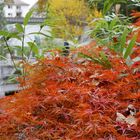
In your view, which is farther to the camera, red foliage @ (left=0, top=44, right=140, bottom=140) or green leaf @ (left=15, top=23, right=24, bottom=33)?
green leaf @ (left=15, top=23, right=24, bottom=33)

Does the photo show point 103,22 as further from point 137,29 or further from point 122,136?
point 122,136

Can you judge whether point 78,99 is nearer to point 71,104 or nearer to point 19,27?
point 71,104

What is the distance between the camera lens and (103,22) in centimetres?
162

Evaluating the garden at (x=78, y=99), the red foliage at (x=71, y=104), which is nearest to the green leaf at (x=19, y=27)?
the garden at (x=78, y=99)

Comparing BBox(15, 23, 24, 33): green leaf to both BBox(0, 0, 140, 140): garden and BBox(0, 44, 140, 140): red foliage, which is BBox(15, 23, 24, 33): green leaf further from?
BBox(0, 44, 140, 140): red foliage

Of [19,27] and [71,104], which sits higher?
[19,27]

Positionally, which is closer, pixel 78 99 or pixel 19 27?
pixel 78 99

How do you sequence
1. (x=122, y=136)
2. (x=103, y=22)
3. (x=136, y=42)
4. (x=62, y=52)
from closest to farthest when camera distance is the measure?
1. (x=122, y=136)
2. (x=136, y=42)
3. (x=62, y=52)
4. (x=103, y=22)

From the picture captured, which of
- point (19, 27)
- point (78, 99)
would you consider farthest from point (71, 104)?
point (19, 27)

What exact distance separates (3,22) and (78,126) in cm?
906

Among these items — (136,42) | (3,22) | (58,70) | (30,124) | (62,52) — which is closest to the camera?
(30,124)

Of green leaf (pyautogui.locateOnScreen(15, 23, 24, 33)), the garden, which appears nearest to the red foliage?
the garden

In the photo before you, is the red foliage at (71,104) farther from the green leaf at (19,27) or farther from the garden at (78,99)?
the green leaf at (19,27)

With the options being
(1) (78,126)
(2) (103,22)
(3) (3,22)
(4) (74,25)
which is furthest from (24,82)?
(4) (74,25)
